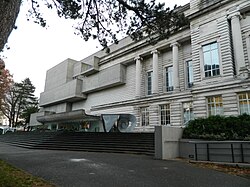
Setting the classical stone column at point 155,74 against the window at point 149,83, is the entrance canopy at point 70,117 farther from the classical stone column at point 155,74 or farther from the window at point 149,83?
the classical stone column at point 155,74

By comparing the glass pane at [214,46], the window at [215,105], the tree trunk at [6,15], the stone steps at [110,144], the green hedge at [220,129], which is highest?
the glass pane at [214,46]

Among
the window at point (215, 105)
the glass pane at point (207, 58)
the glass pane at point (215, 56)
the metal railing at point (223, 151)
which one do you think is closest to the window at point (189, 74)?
the glass pane at point (207, 58)

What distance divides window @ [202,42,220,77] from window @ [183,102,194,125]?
4.09m

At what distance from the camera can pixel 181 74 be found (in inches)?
973

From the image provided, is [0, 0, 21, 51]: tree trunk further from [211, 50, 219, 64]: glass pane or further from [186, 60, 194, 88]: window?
[186, 60, 194, 88]: window

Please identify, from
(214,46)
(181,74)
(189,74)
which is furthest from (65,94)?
(214,46)

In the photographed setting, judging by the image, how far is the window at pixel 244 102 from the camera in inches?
643

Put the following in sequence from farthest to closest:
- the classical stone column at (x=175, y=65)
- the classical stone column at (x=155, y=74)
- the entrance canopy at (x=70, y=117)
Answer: the entrance canopy at (x=70, y=117) < the classical stone column at (x=155, y=74) < the classical stone column at (x=175, y=65)

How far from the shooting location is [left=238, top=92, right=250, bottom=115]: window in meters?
16.3

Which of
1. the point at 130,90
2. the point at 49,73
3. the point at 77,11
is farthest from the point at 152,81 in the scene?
the point at 49,73

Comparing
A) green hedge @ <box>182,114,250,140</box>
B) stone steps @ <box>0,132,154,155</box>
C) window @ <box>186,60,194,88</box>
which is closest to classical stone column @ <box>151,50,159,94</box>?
window @ <box>186,60,194,88</box>

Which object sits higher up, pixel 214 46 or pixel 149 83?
pixel 214 46

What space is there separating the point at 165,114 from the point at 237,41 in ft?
36.2

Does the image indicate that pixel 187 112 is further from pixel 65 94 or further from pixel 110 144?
pixel 65 94
